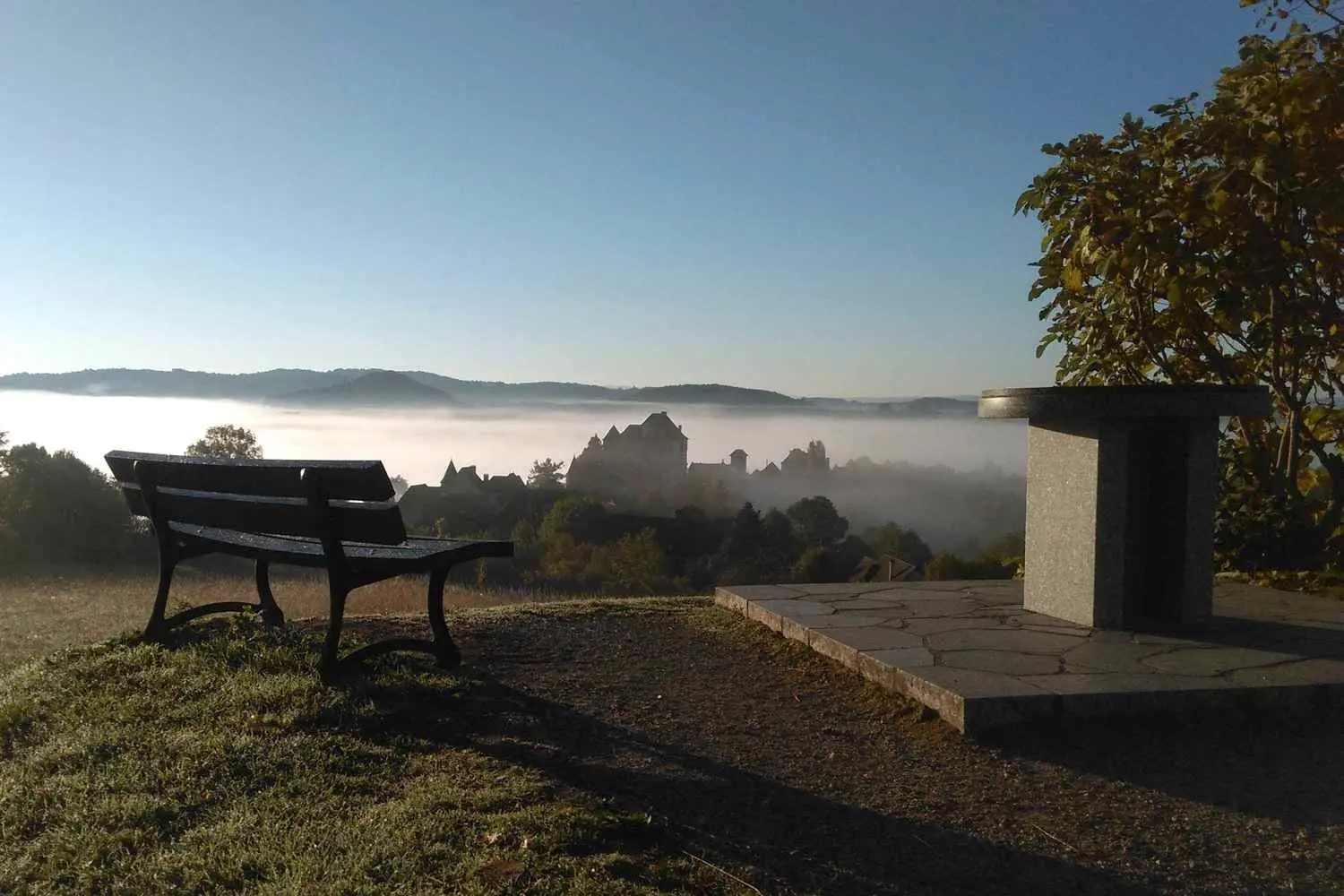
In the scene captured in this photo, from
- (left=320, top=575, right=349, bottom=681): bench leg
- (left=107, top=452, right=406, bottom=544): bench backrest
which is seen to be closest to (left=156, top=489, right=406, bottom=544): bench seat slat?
(left=107, top=452, right=406, bottom=544): bench backrest

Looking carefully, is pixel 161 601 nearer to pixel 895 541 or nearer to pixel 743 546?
pixel 895 541

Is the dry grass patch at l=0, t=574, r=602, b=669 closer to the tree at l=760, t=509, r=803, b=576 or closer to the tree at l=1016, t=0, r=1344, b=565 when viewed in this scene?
the tree at l=1016, t=0, r=1344, b=565

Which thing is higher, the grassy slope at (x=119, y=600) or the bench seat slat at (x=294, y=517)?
the bench seat slat at (x=294, y=517)

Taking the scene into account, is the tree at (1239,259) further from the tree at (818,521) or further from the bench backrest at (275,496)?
the tree at (818,521)

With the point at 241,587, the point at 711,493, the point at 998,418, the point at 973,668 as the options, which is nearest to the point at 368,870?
the point at 973,668

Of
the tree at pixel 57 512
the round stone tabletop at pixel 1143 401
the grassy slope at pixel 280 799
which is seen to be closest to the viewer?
the grassy slope at pixel 280 799

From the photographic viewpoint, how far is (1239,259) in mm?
7262

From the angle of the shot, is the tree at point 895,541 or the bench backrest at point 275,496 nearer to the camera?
the bench backrest at point 275,496

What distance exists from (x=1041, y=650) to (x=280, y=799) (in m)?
3.38

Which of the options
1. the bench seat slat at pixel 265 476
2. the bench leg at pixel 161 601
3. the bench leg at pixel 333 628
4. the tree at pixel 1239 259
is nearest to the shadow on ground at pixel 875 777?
the bench leg at pixel 333 628

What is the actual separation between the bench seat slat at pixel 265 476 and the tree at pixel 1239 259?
17.5ft

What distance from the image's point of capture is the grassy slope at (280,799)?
2.76 metres

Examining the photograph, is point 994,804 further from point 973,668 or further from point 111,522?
point 111,522

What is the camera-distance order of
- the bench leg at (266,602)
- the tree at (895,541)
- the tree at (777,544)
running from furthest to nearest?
the tree at (777,544) < the tree at (895,541) < the bench leg at (266,602)
